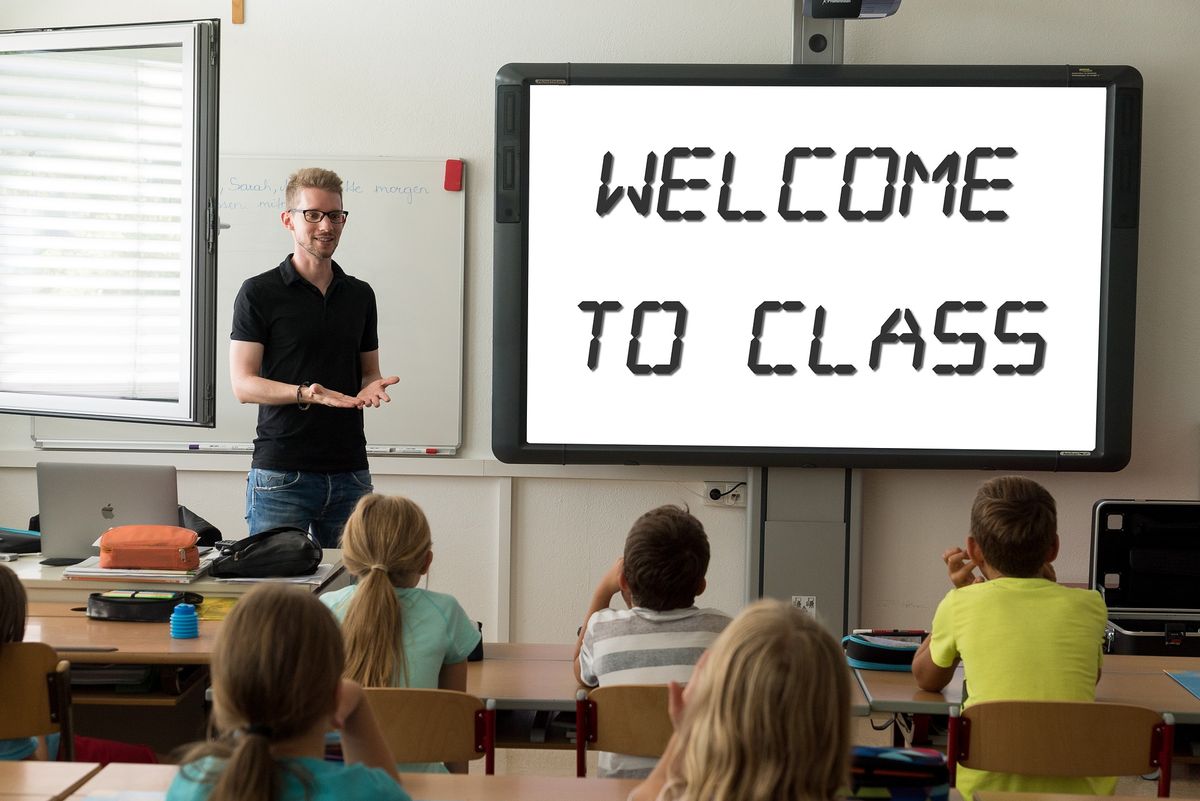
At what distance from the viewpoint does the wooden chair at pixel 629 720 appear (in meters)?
2.14

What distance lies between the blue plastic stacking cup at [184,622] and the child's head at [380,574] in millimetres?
577

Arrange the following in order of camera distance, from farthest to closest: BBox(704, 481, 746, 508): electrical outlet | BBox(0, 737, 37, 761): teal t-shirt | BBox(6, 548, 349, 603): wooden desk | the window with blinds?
BBox(704, 481, 746, 508): electrical outlet, the window with blinds, BBox(6, 548, 349, 603): wooden desk, BBox(0, 737, 37, 761): teal t-shirt

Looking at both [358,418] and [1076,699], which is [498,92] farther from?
[1076,699]

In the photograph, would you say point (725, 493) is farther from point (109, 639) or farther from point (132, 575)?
point (109, 639)

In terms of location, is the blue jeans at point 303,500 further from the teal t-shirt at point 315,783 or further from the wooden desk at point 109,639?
the teal t-shirt at point 315,783

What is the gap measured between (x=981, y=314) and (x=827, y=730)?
3393 mm

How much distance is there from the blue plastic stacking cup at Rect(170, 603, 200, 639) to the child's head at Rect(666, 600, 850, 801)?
1.75 meters

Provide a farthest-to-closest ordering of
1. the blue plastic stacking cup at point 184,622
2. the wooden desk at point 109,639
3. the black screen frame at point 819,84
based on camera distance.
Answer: the black screen frame at point 819,84 → the blue plastic stacking cup at point 184,622 → the wooden desk at point 109,639

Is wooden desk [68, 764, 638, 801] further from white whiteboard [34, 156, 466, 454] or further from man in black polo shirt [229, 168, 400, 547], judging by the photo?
white whiteboard [34, 156, 466, 454]

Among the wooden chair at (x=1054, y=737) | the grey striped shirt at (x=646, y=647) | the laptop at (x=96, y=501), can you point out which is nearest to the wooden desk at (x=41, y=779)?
the grey striped shirt at (x=646, y=647)

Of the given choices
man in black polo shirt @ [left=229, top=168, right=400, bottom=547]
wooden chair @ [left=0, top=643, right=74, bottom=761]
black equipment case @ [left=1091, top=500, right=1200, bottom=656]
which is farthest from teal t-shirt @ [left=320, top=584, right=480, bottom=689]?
black equipment case @ [left=1091, top=500, right=1200, bottom=656]

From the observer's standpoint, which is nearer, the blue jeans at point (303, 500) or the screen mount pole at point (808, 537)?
the blue jeans at point (303, 500)

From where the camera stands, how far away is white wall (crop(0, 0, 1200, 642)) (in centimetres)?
453

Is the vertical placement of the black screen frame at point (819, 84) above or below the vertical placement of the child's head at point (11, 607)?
above
